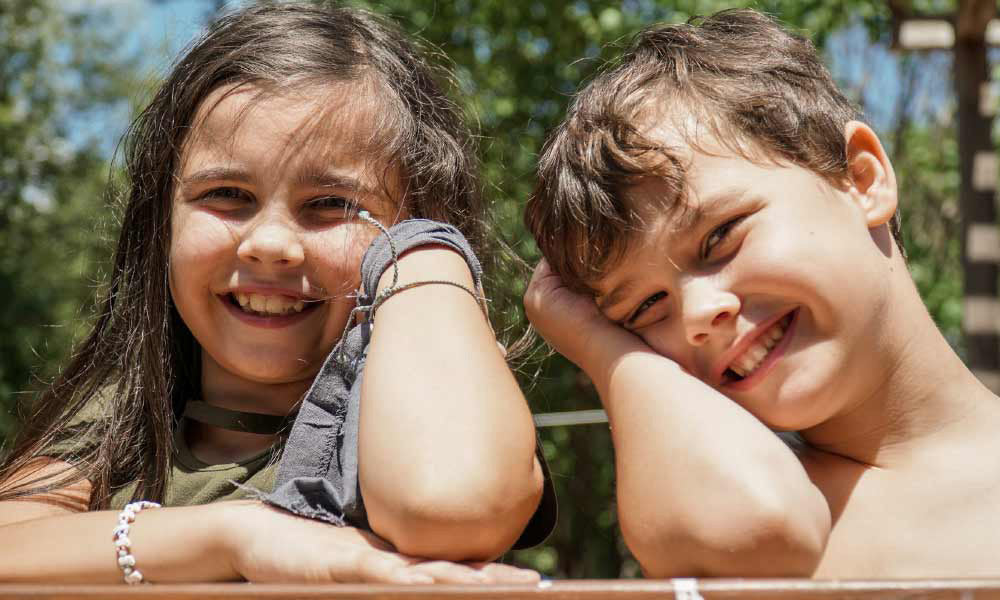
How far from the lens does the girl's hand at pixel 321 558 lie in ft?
3.82

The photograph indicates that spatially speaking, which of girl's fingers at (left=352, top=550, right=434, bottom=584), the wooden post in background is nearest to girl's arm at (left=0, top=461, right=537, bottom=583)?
girl's fingers at (left=352, top=550, right=434, bottom=584)

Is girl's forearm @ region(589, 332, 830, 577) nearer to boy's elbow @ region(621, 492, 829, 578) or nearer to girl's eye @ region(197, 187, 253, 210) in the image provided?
boy's elbow @ region(621, 492, 829, 578)

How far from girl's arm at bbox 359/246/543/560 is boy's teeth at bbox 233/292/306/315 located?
0.37 meters

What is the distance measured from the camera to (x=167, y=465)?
175 centimetres

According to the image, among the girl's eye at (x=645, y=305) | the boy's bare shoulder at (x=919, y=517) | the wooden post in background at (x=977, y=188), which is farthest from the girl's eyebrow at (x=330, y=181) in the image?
the wooden post in background at (x=977, y=188)

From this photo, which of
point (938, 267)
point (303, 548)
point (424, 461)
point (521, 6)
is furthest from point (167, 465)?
point (938, 267)

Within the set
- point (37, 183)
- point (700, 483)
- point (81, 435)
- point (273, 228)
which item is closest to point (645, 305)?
point (700, 483)

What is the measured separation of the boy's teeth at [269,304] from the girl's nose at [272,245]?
70 millimetres

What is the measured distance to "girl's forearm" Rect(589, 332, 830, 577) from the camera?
3.98ft

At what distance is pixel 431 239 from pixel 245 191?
0.40 meters

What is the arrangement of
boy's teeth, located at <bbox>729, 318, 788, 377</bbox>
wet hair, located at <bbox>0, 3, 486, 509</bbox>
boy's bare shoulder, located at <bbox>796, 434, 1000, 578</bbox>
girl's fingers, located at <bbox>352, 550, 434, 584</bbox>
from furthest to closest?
wet hair, located at <bbox>0, 3, 486, 509</bbox> → boy's teeth, located at <bbox>729, 318, 788, 377</bbox> → boy's bare shoulder, located at <bbox>796, 434, 1000, 578</bbox> → girl's fingers, located at <bbox>352, 550, 434, 584</bbox>

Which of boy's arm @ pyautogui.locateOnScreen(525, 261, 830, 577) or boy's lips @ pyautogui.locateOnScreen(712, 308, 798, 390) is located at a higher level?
boy's lips @ pyautogui.locateOnScreen(712, 308, 798, 390)

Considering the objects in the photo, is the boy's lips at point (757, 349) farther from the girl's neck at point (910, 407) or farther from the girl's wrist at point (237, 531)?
the girl's wrist at point (237, 531)

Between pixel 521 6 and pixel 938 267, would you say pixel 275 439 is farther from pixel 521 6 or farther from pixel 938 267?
pixel 938 267
